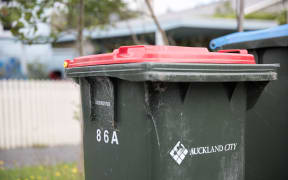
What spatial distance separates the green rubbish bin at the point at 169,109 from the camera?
199 centimetres

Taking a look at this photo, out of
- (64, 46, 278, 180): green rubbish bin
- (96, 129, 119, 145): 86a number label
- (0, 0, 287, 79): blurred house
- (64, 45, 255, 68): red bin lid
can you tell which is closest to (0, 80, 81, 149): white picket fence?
(0, 0, 287, 79): blurred house

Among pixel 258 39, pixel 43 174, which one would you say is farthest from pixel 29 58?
pixel 258 39

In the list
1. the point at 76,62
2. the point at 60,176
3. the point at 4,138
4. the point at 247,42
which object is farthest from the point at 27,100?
the point at 247,42

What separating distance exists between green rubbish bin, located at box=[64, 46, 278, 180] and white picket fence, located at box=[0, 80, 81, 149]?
5.12 m

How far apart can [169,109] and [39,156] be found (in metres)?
5.32

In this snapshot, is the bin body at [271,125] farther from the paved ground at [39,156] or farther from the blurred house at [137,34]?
the paved ground at [39,156]

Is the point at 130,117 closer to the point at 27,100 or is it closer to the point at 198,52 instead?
the point at 198,52

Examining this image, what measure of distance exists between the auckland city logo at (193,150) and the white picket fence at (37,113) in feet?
17.8

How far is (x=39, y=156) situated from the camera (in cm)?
668

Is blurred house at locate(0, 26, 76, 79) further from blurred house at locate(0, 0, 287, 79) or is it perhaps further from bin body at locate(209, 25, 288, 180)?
bin body at locate(209, 25, 288, 180)

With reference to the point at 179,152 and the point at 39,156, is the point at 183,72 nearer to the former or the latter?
the point at 179,152

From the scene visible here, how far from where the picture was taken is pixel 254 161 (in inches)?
106

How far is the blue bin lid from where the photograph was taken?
2.66m

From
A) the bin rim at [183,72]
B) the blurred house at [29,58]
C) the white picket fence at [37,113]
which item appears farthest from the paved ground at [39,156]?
the blurred house at [29,58]
